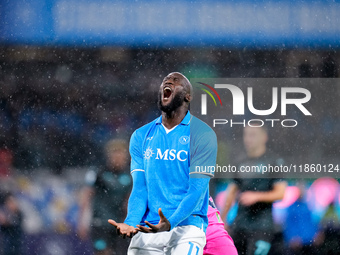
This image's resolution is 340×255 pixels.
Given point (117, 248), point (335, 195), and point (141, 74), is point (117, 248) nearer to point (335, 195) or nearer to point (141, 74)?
point (141, 74)

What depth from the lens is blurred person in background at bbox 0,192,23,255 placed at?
5086mm

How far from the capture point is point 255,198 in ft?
16.1

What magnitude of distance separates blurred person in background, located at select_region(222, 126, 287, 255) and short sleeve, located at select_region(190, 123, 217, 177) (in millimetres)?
1812

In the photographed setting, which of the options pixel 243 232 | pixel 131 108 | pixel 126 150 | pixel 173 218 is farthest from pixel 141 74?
pixel 173 218

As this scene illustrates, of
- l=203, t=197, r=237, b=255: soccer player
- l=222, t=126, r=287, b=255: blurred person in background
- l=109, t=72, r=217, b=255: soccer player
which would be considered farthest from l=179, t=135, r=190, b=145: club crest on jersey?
l=222, t=126, r=287, b=255: blurred person in background

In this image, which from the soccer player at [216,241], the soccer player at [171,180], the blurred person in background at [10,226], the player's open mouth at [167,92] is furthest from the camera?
the blurred person in background at [10,226]

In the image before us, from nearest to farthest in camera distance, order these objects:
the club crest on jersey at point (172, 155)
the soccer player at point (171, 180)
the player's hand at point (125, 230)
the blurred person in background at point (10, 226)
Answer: the player's hand at point (125, 230), the soccer player at point (171, 180), the club crest on jersey at point (172, 155), the blurred person in background at point (10, 226)

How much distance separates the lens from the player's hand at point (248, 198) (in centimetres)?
488

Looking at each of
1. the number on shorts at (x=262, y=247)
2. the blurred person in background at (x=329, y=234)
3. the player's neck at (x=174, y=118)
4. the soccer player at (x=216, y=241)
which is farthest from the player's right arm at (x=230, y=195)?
the player's neck at (x=174, y=118)

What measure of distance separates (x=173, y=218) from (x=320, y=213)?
260 centimetres

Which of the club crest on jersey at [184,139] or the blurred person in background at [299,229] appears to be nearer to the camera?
the club crest on jersey at [184,139]

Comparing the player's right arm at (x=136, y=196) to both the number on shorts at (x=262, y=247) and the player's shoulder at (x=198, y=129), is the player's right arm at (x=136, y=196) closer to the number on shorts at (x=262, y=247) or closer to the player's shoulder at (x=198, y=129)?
the player's shoulder at (x=198, y=129)

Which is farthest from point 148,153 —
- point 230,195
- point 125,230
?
point 230,195

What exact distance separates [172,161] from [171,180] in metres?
0.12
